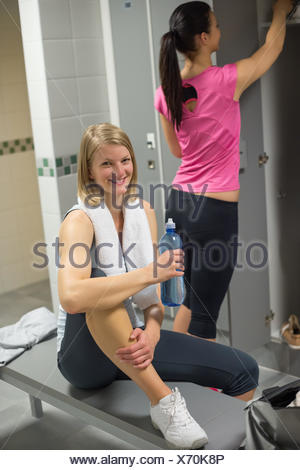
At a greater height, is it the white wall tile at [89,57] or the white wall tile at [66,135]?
the white wall tile at [89,57]

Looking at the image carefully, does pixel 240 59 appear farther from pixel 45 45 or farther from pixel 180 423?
pixel 180 423

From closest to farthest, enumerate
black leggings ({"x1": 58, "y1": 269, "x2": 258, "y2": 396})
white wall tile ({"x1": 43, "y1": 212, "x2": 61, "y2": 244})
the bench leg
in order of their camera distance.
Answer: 1. black leggings ({"x1": 58, "y1": 269, "x2": 258, "y2": 396})
2. the bench leg
3. white wall tile ({"x1": 43, "y1": 212, "x2": 61, "y2": 244})

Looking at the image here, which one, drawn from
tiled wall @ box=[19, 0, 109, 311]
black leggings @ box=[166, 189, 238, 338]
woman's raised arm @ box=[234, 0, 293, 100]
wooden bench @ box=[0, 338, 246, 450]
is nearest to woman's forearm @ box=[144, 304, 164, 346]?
wooden bench @ box=[0, 338, 246, 450]

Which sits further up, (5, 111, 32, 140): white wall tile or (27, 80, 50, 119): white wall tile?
(27, 80, 50, 119): white wall tile

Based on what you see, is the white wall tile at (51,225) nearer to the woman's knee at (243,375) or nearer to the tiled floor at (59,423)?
the tiled floor at (59,423)

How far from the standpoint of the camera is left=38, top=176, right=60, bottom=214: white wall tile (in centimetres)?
238

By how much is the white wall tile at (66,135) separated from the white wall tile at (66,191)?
0.10m

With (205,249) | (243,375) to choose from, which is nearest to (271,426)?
(243,375)

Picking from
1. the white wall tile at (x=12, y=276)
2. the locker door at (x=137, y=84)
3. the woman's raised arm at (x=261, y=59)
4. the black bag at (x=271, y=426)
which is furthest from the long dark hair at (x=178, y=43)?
the white wall tile at (x=12, y=276)

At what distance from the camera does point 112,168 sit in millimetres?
1430

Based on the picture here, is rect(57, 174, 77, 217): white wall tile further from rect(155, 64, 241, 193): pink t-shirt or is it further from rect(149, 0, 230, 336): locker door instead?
rect(155, 64, 241, 193): pink t-shirt

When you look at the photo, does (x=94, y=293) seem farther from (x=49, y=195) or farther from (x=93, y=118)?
(x=93, y=118)

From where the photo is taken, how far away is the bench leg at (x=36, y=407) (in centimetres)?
192

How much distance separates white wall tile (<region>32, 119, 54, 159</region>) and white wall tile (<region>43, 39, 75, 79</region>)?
0.19m
